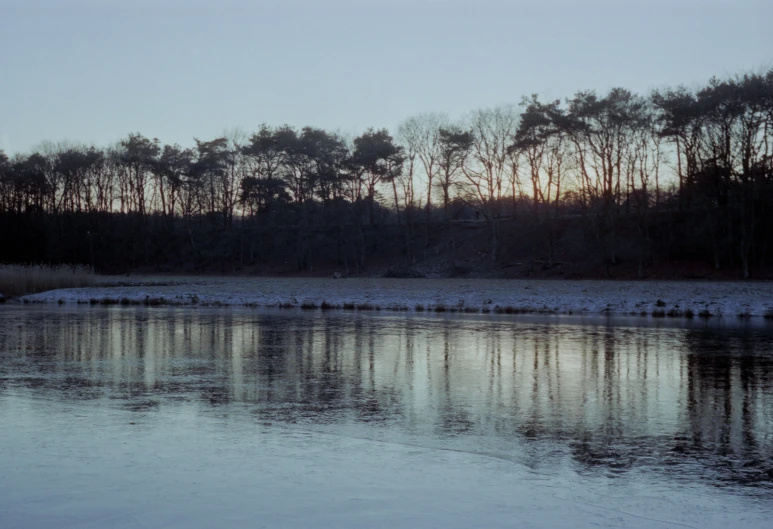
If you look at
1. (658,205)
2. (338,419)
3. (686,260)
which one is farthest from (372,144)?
(338,419)

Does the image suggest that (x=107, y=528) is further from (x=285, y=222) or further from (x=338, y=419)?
(x=285, y=222)

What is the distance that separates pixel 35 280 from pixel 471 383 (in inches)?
1296

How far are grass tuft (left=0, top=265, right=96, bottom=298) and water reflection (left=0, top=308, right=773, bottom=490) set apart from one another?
17.3 metres

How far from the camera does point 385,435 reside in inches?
315

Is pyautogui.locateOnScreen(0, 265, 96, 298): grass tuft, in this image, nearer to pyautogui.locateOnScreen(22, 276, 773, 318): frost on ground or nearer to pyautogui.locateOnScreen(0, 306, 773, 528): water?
pyautogui.locateOnScreen(22, 276, 773, 318): frost on ground

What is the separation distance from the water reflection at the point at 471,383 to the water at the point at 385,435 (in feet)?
0.17

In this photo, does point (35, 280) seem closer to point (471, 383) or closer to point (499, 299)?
point (499, 299)

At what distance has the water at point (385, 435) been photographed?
218 inches

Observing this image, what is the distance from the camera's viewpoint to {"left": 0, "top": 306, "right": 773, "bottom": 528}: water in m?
5.54

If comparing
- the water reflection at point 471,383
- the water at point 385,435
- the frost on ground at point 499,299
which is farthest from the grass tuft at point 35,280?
the water at point 385,435

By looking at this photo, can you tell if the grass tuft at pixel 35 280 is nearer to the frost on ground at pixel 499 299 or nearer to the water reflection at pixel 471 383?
the frost on ground at pixel 499 299

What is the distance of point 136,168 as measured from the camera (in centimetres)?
8981

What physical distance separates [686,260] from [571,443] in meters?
52.8

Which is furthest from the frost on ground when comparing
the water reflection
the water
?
the water
